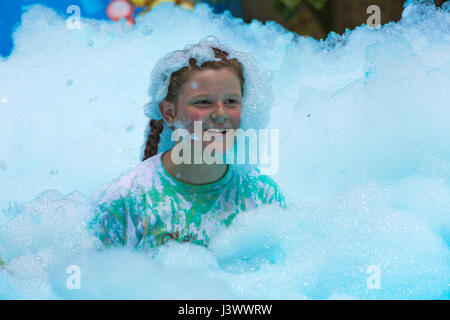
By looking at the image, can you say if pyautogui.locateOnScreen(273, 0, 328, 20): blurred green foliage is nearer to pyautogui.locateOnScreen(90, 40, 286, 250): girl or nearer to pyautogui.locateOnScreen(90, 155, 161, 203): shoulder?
pyautogui.locateOnScreen(90, 40, 286, 250): girl

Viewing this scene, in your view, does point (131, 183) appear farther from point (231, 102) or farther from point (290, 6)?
point (290, 6)

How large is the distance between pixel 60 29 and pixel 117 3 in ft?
0.87

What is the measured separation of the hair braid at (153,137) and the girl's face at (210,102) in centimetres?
11

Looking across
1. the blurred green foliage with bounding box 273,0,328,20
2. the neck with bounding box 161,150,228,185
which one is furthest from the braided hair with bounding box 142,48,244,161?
the blurred green foliage with bounding box 273,0,328,20

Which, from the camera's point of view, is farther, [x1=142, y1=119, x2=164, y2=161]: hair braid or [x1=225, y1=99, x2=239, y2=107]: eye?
[x1=142, y1=119, x2=164, y2=161]: hair braid

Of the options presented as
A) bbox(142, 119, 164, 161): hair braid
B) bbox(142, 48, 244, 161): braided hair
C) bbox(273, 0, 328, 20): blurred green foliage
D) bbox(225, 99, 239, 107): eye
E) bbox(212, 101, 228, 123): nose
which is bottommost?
bbox(212, 101, 228, 123): nose

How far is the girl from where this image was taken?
31.6 inches

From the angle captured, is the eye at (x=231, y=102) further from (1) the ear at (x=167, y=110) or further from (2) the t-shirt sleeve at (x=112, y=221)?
(2) the t-shirt sleeve at (x=112, y=221)

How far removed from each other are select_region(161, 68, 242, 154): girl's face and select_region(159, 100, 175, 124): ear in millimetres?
23

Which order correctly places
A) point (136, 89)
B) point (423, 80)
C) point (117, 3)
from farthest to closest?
1. point (136, 89)
2. point (423, 80)
3. point (117, 3)
